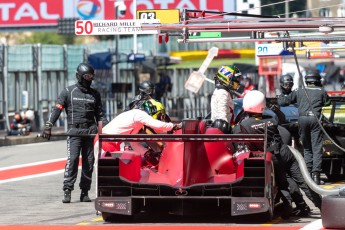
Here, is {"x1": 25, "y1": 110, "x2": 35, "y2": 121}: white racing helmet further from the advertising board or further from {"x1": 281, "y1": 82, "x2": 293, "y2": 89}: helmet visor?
{"x1": 281, "y1": 82, "x2": 293, "y2": 89}: helmet visor

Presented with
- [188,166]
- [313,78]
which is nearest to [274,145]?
[188,166]

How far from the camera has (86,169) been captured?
686 inches

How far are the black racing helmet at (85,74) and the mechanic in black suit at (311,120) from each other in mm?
3754

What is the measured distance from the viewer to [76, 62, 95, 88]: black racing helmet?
17297 millimetres

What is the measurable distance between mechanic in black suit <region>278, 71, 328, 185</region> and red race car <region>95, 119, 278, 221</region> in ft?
15.6

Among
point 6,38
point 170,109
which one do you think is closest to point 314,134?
point 170,109

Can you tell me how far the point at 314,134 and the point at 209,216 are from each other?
14.9ft

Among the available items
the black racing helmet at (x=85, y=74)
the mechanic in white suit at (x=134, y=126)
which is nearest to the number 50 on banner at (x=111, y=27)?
the black racing helmet at (x=85, y=74)

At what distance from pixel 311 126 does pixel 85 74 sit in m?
4.10

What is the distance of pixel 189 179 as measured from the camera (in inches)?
564

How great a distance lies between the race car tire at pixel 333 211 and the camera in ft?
44.2

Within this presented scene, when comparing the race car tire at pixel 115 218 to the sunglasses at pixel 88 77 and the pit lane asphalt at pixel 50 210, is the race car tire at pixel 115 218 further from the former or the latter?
the sunglasses at pixel 88 77

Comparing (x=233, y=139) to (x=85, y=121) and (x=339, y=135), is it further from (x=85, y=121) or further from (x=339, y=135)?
(x=339, y=135)

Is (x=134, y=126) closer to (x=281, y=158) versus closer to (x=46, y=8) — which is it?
(x=281, y=158)
